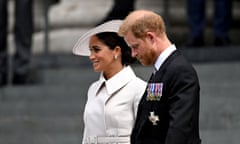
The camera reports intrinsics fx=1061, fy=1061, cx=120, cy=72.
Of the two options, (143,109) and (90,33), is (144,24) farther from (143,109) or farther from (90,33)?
(90,33)

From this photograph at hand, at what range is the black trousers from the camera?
9219 mm

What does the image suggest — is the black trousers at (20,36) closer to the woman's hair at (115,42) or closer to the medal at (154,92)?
the woman's hair at (115,42)

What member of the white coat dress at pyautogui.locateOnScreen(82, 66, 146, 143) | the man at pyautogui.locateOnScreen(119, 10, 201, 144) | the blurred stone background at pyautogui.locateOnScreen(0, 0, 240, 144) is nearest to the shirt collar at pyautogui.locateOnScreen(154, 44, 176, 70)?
the man at pyautogui.locateOnScreen(119, 10, 201, 144)

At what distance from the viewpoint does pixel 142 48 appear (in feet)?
14.2

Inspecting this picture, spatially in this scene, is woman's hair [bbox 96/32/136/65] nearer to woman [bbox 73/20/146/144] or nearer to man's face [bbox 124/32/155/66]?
woman [bbox 73/20/146/144]

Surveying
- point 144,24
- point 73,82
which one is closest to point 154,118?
point 144,24

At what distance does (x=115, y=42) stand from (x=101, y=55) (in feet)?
0.30

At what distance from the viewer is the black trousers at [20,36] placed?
9219mm

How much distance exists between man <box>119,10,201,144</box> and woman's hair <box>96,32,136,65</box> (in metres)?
0.59

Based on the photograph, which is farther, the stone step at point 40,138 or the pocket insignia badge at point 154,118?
the stone step at point 40,138

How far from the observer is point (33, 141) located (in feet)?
27.0

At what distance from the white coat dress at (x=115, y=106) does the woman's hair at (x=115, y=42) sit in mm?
64

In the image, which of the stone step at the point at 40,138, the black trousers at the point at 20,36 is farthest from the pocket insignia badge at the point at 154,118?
the black trousers at the point at 20,36

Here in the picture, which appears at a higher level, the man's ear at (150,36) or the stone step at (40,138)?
the man's ear at (150,36)
